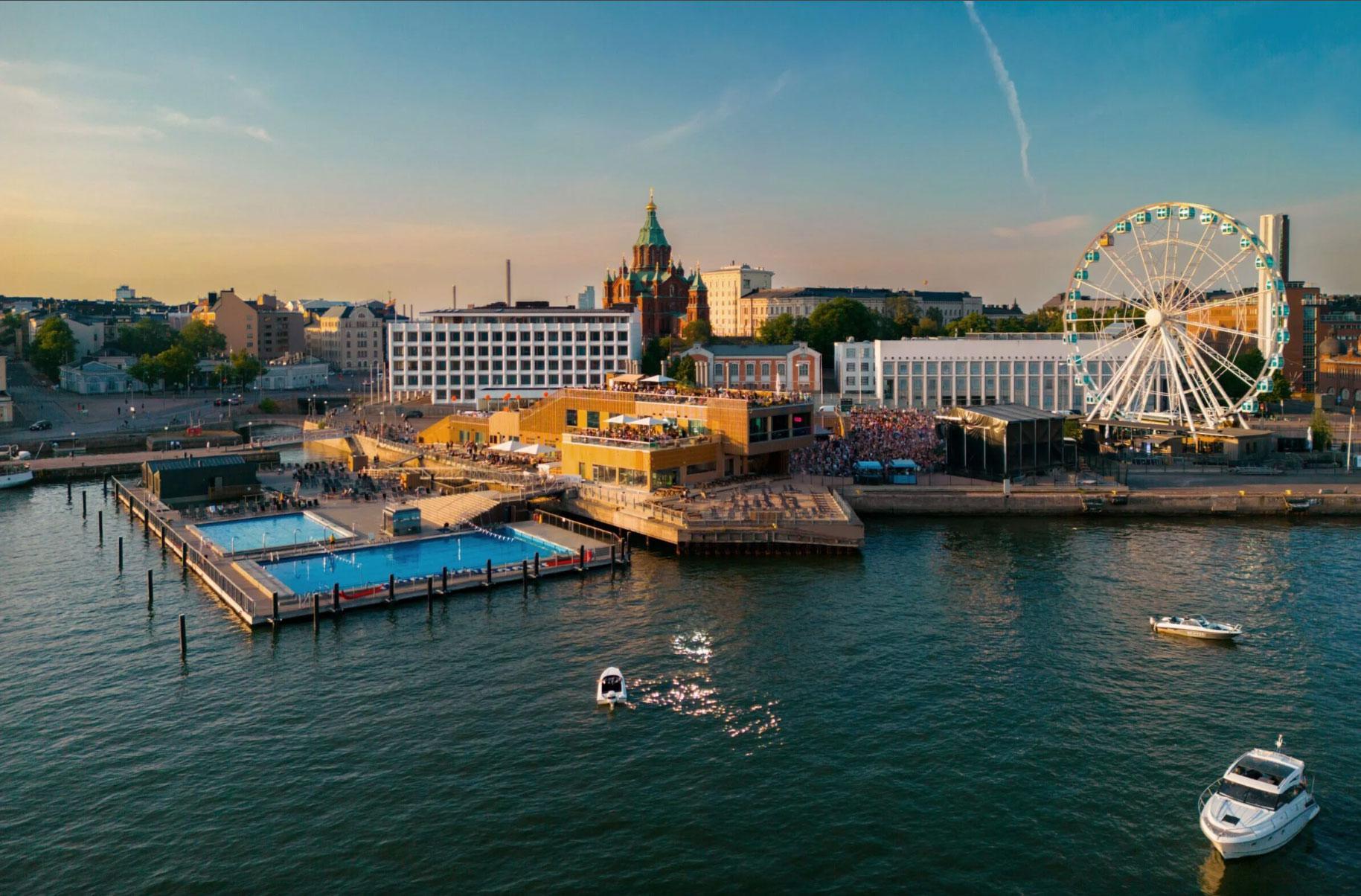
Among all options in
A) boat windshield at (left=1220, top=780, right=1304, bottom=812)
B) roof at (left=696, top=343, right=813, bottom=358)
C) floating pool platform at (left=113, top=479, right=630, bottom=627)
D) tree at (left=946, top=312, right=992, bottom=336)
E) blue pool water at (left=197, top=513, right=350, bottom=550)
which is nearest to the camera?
boat windshield at (left=1220, top=780, right=1304, bottom=812)

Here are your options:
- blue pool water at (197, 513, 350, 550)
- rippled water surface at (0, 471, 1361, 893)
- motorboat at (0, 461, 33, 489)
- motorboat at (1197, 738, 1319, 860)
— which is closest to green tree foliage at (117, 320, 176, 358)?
motorboat at (0, 461, 33, 489)

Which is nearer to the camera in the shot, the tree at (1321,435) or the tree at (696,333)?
the tree at (1321,435)

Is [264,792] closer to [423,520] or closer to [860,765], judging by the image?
[860,765]

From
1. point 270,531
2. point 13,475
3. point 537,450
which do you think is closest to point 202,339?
point 13,475

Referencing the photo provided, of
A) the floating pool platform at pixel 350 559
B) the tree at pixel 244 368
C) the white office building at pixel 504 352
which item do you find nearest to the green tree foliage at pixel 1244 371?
the white office building at pixel 504 352

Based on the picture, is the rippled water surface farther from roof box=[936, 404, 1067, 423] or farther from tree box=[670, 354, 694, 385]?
tree box=[670, 354, 694, 385]

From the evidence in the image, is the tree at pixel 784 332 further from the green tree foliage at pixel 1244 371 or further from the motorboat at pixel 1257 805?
the motorboat at pixel 1257 805

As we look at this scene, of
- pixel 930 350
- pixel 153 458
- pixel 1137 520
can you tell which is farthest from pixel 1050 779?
pixel 930 350
